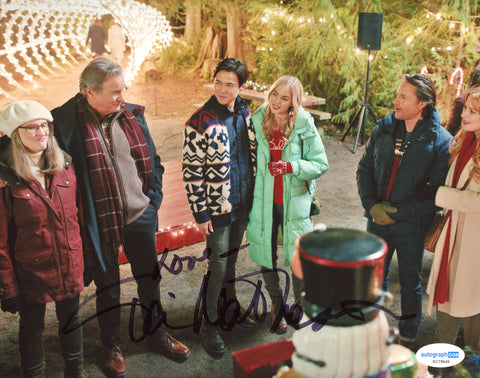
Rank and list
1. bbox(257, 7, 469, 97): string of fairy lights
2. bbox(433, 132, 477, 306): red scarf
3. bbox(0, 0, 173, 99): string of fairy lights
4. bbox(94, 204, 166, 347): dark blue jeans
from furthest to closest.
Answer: bbox(257, 7, 469, 97): string of fairy lights, bbox(0, 0, 173, 99): string of fairy lights, bbox(94, 204, 166, 347): dark blue jeans, bbox(433, 132, 477, 306): red scarf

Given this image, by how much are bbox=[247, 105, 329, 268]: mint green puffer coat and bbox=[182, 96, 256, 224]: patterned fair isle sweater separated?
0.24 meters

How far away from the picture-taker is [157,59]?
1822cm

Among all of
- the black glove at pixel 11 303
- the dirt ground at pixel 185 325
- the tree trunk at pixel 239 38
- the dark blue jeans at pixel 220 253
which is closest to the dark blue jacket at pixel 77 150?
the black glove at pixel 11 303

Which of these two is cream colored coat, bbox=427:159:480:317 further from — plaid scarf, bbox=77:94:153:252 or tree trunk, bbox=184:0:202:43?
tree trunk, bbox=184:0:202:43

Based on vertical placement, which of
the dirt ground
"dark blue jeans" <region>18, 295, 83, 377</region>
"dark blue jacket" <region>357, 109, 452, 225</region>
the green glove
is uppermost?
"dark blue jacket" <region>357, 109, 452, 225</region>

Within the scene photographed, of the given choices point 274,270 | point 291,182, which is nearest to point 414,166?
point 291,182

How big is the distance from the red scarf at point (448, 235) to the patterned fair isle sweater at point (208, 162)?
4.50 feet

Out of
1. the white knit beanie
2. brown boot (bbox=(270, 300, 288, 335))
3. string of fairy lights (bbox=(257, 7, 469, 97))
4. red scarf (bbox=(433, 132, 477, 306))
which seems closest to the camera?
the white knit beanie

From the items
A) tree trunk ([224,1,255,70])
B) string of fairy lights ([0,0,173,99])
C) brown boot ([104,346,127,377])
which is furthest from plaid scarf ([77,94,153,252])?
tree trunk ([224,1,255,70])

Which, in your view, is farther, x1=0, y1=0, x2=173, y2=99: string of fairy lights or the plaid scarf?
x1=0, y1=0, x2=173, y2=99: string of fairy lights

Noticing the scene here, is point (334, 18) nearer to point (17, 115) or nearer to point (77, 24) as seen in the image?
point (77, 24)

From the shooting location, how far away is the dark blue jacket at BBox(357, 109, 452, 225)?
2945mm

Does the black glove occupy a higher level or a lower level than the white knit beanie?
lower

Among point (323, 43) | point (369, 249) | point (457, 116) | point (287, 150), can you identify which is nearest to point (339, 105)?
point (323, 43)
